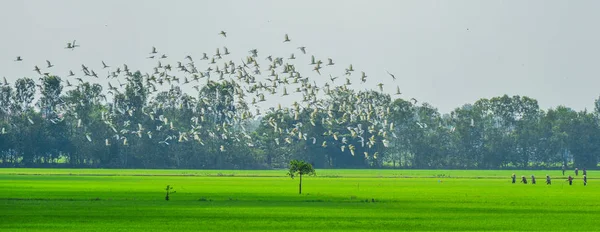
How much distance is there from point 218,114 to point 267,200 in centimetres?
13079

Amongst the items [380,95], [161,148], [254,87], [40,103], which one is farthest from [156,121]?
[254,87]

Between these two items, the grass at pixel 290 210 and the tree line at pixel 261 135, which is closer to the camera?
the grass at pixel 290 210

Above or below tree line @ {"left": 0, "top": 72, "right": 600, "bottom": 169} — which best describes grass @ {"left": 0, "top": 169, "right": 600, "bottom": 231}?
below

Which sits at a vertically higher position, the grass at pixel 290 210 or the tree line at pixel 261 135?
the tree line at pixel 261 135

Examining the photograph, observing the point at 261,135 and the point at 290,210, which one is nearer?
the point at 290,210

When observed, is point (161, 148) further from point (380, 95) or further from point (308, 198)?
point (308, 198)

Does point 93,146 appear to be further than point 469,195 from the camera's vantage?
Yes

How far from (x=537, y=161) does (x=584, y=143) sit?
31.1 feet

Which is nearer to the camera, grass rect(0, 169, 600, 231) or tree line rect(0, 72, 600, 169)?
grass rect(0, 169, 600, 231)

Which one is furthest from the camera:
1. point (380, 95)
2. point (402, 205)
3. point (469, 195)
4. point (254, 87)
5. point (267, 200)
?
point (380, 95)

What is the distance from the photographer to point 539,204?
55469 mm

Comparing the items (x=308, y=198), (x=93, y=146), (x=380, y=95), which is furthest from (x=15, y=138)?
(x=308, y=198)

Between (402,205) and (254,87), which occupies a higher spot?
(254,87)

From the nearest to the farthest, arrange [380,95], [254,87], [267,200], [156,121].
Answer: [267,200] < [254,87] < [156,121] < [380,95]
